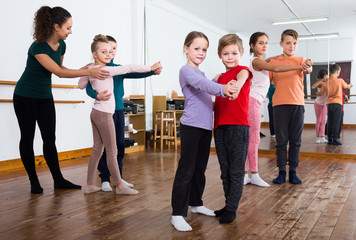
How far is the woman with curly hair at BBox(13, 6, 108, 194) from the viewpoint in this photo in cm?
258

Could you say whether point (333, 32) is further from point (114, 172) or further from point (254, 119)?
point (114, 172)

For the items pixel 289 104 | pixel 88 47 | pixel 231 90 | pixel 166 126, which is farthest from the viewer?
pixel 166 126

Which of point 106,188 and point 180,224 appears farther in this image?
point 106,188

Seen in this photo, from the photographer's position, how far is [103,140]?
260 centimetres

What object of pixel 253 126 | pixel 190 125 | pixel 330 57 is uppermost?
pixel 330 57

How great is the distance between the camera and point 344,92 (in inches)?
184

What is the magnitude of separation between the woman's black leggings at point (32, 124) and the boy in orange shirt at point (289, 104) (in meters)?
1.90

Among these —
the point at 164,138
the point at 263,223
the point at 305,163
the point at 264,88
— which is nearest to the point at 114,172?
the point at 263,223

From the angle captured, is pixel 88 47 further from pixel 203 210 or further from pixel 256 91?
pixel 203 210

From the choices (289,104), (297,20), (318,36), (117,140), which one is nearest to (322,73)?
(318,36)

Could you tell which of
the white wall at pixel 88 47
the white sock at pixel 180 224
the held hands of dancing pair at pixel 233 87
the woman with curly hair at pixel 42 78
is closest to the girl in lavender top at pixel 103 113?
the woman with curly hair at pixel 42 78

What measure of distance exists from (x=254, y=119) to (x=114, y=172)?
125 cm

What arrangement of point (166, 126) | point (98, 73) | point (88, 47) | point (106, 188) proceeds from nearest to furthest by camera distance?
point (98, 73)
point (106, 188)
point (88, 47)
point (166, 126)

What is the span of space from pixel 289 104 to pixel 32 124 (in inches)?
82.8
